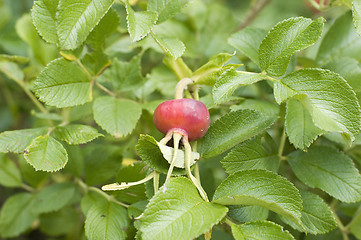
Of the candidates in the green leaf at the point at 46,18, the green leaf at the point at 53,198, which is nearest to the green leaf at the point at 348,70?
the green leaf at the point at 46,18

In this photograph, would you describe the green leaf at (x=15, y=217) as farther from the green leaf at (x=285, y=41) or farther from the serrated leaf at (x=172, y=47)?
the green leaf at (x=285, y=41)

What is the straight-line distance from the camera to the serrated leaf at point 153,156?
2.14 ft

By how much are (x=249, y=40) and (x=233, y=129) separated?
25cm

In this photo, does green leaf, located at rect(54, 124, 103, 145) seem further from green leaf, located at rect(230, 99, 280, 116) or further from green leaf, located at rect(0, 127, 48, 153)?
green leaf, located at rect(230, 99, 280, 116)

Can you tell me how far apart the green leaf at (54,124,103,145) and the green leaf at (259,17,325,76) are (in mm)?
346

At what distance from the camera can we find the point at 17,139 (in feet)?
2.49

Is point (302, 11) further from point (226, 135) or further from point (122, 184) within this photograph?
point (122, 184)

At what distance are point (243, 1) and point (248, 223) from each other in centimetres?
143

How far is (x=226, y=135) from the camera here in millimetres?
725

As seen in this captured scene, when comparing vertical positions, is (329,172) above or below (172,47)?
below

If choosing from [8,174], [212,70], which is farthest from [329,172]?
[8,174]

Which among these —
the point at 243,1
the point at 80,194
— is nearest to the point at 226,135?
the point at 80,194

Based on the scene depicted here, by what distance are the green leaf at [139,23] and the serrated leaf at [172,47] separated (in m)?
0.03

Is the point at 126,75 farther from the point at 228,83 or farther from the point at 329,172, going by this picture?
the point at 329,172
